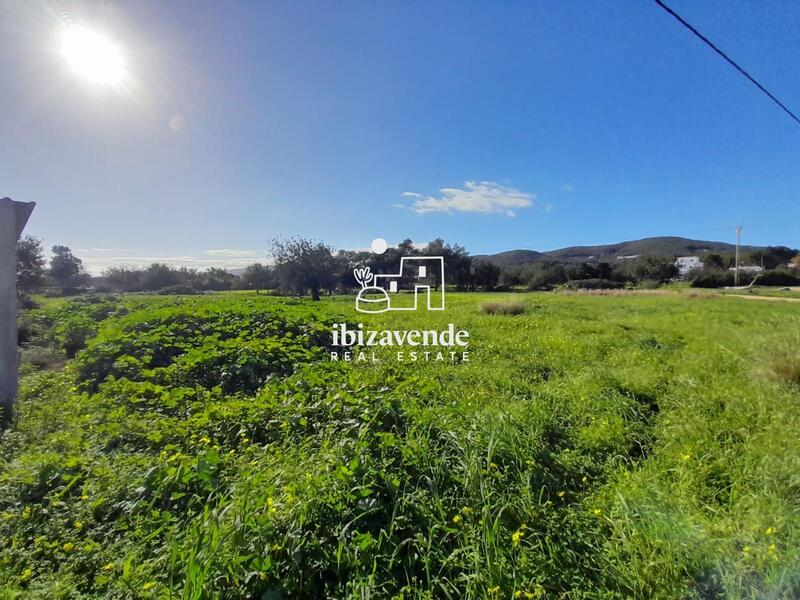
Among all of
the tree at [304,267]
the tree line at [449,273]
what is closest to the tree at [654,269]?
the tree line at [449,273]

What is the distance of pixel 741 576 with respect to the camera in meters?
1.55

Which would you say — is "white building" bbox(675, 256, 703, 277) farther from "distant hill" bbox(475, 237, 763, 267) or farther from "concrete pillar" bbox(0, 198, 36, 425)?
"concrete pillar" bbox(0, 198, 36, 425)

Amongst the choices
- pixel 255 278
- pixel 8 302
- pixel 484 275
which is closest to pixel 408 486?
pixel 8 302

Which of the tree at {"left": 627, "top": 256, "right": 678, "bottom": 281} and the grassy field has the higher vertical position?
the tree at {"left": 627, "top": 256, "right": 678, "bottom": 281}

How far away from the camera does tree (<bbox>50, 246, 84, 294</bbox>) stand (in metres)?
29.5

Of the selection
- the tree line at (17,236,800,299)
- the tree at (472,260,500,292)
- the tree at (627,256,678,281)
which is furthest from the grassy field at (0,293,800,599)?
the tree at (627,256,678,281)

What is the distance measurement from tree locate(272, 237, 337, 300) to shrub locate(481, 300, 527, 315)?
58.9 feet

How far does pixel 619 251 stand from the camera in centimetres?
5344

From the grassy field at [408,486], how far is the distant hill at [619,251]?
30.0m

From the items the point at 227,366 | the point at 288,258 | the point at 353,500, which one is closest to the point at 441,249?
the point at 288,258

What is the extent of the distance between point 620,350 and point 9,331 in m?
8.37

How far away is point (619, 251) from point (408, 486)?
61945mm

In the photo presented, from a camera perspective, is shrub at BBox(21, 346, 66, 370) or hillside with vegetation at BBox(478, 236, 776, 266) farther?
hillside with vegetation at BBox(478, 236, 776, 266)

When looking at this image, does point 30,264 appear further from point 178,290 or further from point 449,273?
point 449,273
